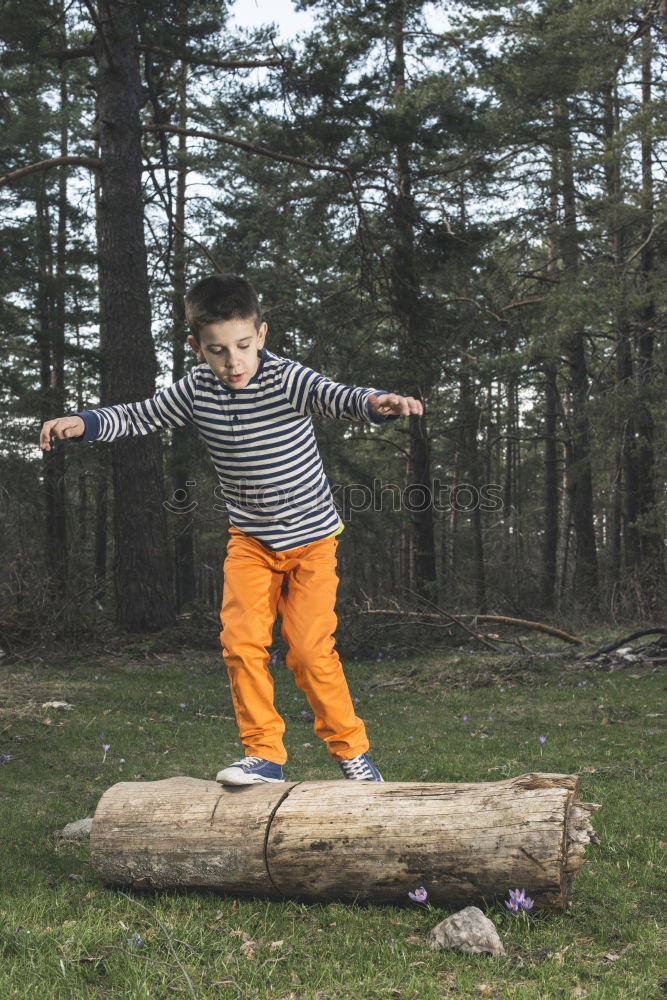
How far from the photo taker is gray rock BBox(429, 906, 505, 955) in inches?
111

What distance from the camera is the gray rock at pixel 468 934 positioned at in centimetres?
282

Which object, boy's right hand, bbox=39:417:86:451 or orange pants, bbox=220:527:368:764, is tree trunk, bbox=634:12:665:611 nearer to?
orange pants, bbox=220:527:368:764

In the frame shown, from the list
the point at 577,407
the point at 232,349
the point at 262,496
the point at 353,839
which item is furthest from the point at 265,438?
the point at 577,407

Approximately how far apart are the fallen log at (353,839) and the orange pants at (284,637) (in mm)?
451

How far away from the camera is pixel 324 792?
3.36 metres

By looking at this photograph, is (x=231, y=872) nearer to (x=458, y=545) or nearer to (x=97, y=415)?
(x=97, y=415)

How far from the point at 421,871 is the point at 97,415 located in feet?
8.05

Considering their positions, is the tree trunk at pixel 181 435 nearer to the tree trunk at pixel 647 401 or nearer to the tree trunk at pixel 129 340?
the tree trunk at pixel 129 340

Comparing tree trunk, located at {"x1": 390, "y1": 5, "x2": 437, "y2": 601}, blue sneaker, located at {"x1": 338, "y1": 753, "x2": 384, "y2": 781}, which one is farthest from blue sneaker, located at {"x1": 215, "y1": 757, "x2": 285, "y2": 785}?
tree trunk, located at {"x1": 390, "y1": 5, "x2": 437, "y2": 601}

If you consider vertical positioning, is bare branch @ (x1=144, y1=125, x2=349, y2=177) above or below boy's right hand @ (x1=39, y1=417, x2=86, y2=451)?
above

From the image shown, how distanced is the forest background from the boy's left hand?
7702mm

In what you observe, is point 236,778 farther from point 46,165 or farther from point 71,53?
point 71,53

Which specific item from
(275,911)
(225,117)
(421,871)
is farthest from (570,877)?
(225,117)

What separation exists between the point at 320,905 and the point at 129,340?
9475 mm
